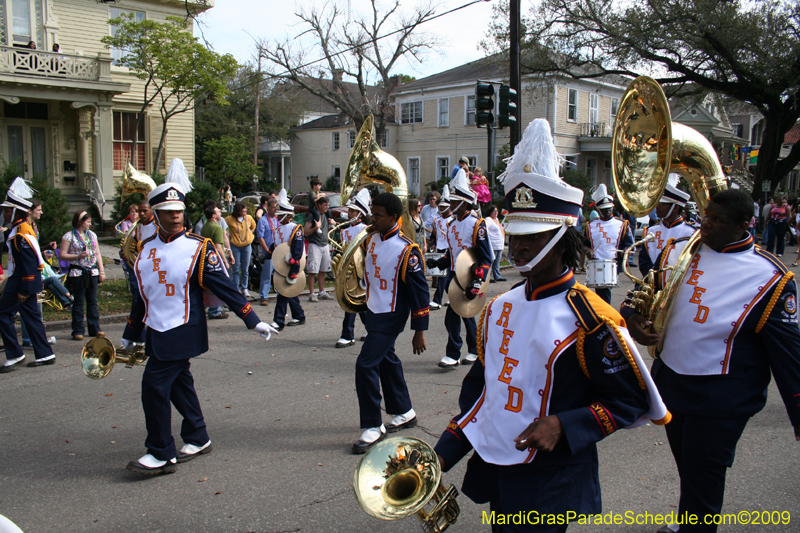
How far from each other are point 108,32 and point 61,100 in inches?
133

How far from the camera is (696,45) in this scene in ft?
75.4

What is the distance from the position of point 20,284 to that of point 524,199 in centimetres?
667

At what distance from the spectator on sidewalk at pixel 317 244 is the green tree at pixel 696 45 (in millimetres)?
15601

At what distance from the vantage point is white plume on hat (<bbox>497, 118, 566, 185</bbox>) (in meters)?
2.38

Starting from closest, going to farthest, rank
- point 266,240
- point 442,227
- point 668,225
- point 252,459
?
point 252,459
point 668,225
point 442,227
point 266,240

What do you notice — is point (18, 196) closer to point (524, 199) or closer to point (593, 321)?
point (524, 199)

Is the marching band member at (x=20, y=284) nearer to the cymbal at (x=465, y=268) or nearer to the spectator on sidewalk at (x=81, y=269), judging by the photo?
the spectator on sidewalk at (x=81, y=269)

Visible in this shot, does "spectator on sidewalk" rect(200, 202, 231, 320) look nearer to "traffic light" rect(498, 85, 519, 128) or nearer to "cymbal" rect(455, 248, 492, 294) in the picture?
"cymbal" rect(455, 248, 492, 294)

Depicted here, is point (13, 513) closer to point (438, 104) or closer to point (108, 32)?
point (108, 32)

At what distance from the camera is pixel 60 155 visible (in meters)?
21.7

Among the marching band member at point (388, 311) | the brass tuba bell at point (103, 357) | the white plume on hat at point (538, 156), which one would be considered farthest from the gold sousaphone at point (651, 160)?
the brass tuba bell at point (103, 357)

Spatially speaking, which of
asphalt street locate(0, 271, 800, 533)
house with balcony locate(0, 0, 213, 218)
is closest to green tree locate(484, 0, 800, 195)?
house with balcony locate(0, 0, 213, 218)

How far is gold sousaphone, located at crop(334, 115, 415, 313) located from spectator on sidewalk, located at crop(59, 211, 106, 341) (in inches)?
163

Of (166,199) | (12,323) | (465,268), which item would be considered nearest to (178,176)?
(166,199)
